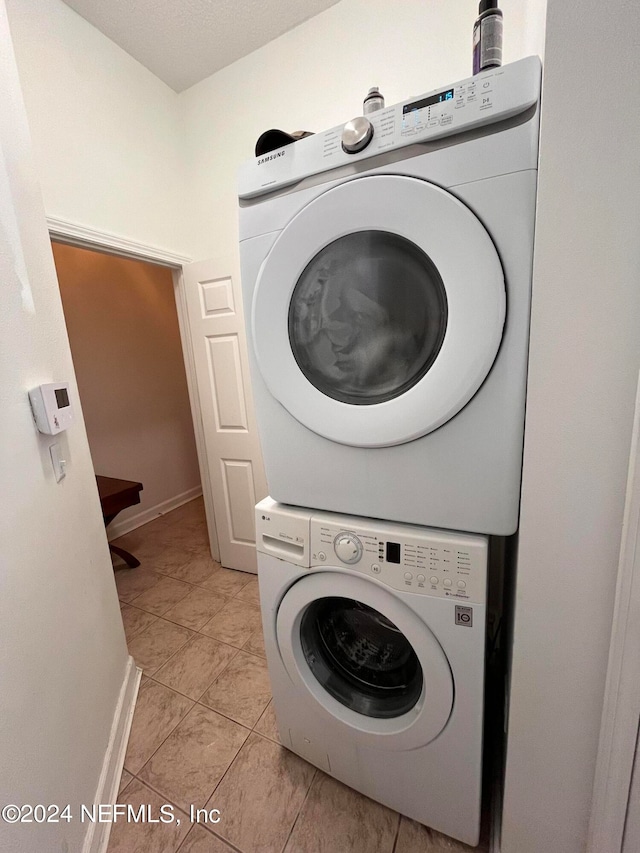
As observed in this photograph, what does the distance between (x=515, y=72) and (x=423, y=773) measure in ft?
4.73

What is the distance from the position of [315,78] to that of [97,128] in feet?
3.21

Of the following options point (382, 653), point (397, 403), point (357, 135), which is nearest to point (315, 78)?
point (357, 135)

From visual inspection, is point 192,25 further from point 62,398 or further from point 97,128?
point 62,398

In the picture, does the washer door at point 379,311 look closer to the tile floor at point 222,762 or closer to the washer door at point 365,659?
the washer door at point 365,659

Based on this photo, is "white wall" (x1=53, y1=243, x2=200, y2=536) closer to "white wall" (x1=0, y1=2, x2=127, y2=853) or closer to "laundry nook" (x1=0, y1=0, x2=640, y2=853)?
"laundry nook" (x1=0, y1=0, x2=640, y2=853)

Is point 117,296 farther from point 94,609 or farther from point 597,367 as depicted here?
point 597,367

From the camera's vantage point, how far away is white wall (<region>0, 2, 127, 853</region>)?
2.33 ft

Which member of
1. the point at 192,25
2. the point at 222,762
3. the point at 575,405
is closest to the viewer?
the point at 575,405

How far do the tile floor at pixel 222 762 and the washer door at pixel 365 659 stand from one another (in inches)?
12.0

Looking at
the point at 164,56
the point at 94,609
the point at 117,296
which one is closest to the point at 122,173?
the point at 164,56

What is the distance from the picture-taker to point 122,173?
158cm

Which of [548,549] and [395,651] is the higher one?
[548,549]

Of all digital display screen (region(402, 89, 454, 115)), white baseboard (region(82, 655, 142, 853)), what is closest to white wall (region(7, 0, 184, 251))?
digital display screen (region(402, 89, 454, 115))

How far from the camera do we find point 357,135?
665 mm
